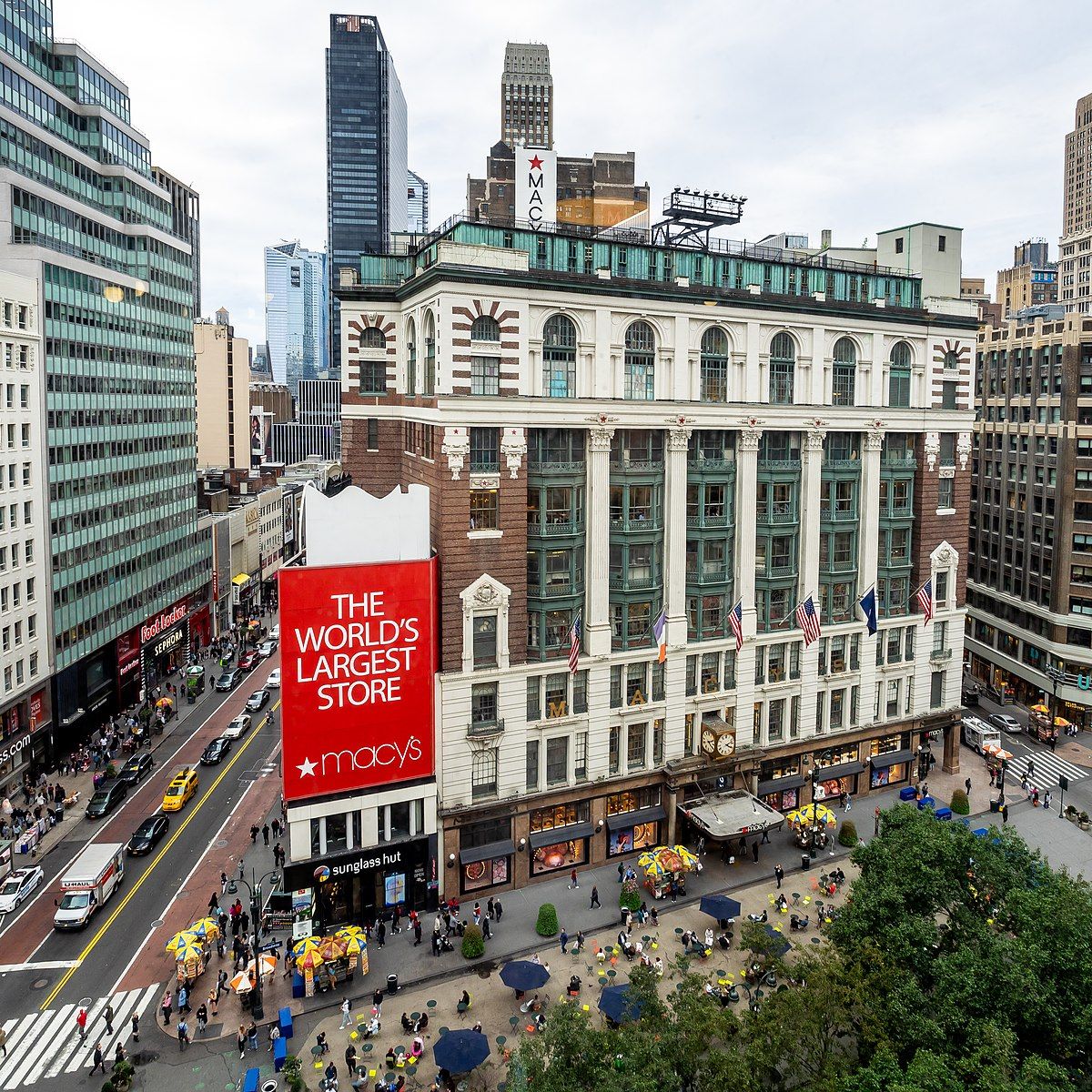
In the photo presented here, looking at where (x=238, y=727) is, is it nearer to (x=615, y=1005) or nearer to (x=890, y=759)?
(x=615, y=1005)

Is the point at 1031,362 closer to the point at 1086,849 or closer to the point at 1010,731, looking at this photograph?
the point at 1010,731

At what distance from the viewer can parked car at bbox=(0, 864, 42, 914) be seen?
48.8 m

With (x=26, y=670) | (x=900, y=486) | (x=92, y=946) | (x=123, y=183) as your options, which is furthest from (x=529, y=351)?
(x=123, y=183)

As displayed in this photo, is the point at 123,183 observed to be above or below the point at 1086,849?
above

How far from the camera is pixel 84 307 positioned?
247ft

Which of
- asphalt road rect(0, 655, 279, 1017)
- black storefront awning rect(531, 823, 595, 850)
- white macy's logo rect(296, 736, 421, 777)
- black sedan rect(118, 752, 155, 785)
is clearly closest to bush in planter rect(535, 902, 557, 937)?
black storefront awning rect(531, 823, 595, 850)

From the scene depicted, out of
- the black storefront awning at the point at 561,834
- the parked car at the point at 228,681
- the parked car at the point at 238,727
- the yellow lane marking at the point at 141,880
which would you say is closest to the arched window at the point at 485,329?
the black storefront awning at the point at 561,834

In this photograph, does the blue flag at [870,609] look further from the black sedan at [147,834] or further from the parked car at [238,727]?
the parked car at [238,727]

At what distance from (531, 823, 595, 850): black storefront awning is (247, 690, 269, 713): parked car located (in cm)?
4043

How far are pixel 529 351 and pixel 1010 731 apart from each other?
61132 millimetres

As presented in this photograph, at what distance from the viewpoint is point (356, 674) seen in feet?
156

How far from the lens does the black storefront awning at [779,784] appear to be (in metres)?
61.0

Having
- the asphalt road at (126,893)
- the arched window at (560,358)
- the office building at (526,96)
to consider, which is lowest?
the asphalt road at (126,893)

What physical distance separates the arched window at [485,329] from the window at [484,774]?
24732 millimetres
